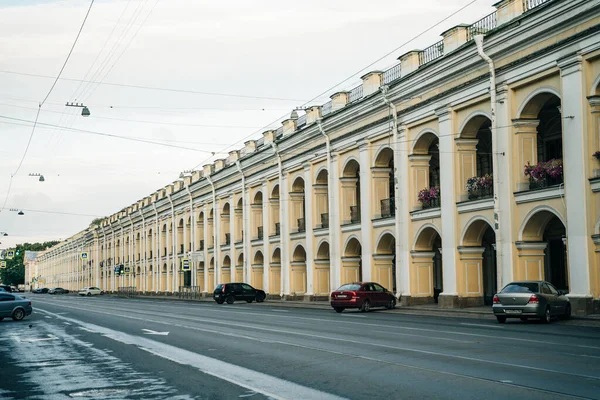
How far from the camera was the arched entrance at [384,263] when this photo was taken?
40.7 metres

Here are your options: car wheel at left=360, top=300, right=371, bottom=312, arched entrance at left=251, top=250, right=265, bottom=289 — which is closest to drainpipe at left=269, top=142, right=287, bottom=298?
arched entrance at left=251, top=250, right=265, bottom=289

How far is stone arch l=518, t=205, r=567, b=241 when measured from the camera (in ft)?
93.9

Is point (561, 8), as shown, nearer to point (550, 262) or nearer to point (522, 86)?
point (522, 86)

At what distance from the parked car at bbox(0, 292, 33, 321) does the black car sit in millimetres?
19868

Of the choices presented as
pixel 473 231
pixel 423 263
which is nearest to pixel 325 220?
pixel 423 263

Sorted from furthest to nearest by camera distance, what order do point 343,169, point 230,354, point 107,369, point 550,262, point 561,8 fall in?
point 343,169
point 550,262
point 561,8
point 230,354
point 107,369

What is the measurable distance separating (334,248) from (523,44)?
1905 cm

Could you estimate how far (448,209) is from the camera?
3406 centimetres

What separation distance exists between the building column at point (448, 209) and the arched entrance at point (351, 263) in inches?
399

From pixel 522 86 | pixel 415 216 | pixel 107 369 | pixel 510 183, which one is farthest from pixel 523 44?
pixel 107 369

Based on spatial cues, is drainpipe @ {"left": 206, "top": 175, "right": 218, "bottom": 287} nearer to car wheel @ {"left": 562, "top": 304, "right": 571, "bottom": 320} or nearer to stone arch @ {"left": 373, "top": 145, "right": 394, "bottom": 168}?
stone arch @ {"left": 373, "top": 145, "right": 394, "bottom": 168}

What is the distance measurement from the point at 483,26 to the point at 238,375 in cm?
2292

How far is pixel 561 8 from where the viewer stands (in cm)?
2645

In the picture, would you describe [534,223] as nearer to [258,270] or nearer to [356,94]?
[356,94]
